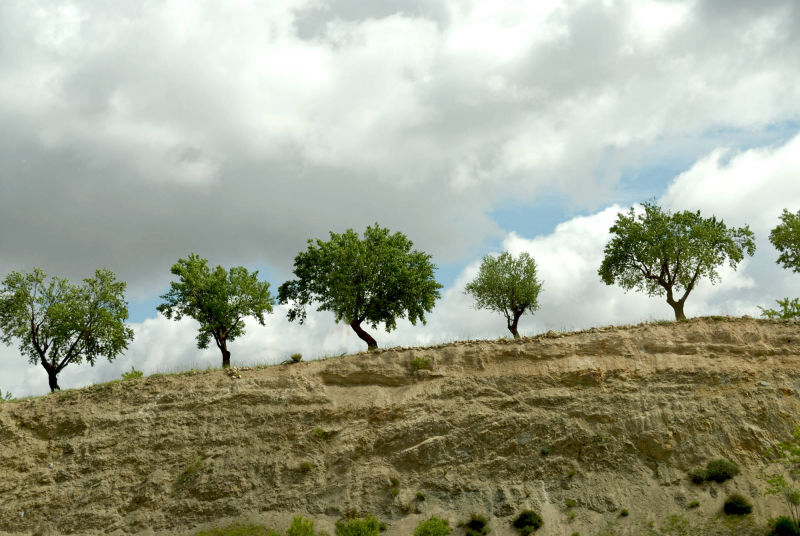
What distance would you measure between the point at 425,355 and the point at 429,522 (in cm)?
873

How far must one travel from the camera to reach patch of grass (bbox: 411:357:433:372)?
30406 mm

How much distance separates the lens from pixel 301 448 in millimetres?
28000

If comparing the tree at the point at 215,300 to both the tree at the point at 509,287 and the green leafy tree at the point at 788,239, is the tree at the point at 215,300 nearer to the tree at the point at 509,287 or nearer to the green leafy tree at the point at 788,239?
the tree at the point at 509,287

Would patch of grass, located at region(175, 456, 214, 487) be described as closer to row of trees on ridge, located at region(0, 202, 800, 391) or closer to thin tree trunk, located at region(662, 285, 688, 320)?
row of trees on ridge, located at region(0, 202, 800, 391)

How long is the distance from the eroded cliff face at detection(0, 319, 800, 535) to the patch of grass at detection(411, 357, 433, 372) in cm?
25

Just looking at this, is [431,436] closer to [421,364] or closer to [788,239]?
[421,364]

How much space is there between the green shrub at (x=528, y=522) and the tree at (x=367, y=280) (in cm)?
1648

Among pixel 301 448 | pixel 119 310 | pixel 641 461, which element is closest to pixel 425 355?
pixel 301 448

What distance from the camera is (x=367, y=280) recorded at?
130 feet

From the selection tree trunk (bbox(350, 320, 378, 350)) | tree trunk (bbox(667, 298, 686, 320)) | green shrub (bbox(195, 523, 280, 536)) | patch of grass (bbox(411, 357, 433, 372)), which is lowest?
green shrub (bbox(195, 523, 280, 536))

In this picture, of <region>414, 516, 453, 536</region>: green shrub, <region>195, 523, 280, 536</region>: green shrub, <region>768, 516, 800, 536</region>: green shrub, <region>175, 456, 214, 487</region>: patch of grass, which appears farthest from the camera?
<region>175, 456, 214, 487</region>: patch of grass

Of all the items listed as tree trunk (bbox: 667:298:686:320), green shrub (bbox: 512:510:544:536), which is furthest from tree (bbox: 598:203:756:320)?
green shrub (bbox: 512:510:544:536)

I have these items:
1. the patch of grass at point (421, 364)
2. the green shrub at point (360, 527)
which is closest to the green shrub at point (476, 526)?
the green shrub at point (360, 527)

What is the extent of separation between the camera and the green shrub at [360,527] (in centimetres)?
2433
